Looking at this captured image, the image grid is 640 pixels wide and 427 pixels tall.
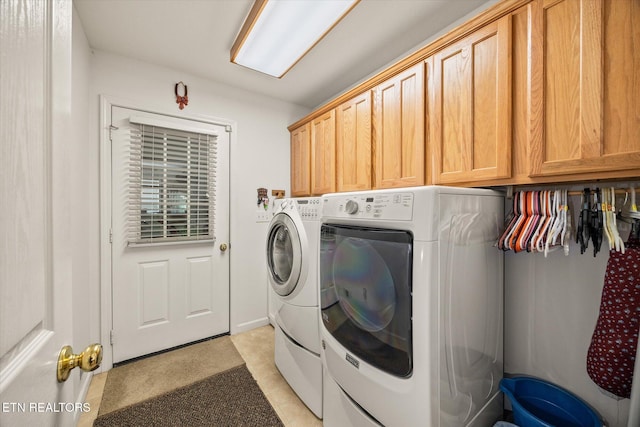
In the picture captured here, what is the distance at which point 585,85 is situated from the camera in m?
1.00

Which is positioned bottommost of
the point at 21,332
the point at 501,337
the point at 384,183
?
the point at 501,337

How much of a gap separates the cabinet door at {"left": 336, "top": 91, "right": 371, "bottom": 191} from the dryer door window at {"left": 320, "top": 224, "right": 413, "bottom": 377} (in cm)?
80

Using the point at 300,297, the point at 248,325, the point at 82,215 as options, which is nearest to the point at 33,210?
the point at 300,297

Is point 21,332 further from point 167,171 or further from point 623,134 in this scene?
point 167,171

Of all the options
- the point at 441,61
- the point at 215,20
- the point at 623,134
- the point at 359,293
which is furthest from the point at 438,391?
the point at 215,20

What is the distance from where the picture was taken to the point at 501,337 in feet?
4.72

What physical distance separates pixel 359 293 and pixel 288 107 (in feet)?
8.29

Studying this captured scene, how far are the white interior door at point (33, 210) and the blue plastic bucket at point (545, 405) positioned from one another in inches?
65.1

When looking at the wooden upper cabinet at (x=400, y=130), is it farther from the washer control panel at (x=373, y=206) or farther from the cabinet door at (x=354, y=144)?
the washer control panel at (x=373, y=206)

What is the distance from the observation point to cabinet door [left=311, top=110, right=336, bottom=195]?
236 centimetres

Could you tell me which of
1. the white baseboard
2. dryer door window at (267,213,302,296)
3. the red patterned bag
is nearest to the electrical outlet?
dryer door window at (267,213,302,296)

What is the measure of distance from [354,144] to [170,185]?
1.70 metres

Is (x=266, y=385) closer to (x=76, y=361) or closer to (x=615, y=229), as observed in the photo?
(x=76, y=361)

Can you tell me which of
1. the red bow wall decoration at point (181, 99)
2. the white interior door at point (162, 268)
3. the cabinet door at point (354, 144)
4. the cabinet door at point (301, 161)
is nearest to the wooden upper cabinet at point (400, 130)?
the cabinet door at point (354, 144)
